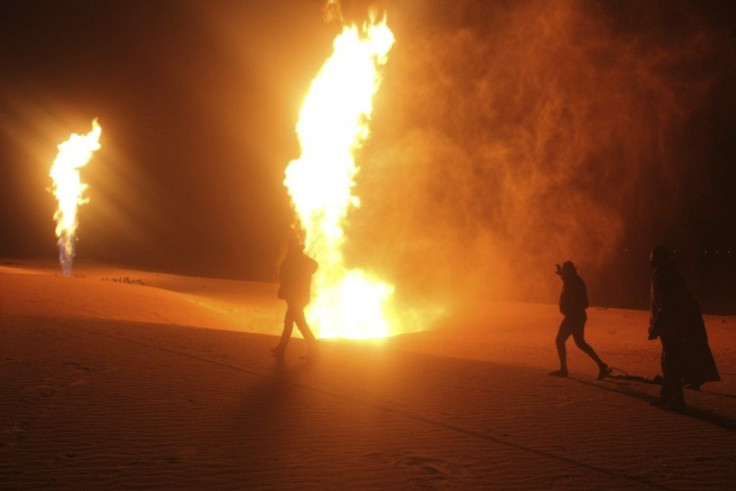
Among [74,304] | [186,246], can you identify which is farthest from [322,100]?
[186,246]

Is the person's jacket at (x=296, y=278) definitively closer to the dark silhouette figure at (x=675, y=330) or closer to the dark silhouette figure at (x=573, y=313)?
the dark silhouette figure at (x=573, y=313)

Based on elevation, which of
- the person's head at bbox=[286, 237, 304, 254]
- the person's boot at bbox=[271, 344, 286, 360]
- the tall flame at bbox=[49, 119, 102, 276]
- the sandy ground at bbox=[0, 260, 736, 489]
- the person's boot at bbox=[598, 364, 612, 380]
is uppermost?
the tall flame at bbox=[49, 119, 102, 276]

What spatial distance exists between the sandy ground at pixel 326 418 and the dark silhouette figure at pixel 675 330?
431mm

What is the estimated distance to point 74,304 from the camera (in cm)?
1631

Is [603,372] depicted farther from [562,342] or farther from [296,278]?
[296,278]

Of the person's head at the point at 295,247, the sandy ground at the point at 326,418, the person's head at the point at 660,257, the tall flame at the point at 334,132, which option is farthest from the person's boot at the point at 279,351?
the tall flame at the point at 334,132

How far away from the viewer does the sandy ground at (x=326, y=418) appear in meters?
5.12

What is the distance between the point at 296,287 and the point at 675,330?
6005 millimetres

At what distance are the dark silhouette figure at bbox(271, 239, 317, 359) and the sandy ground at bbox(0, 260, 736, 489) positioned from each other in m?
0.68

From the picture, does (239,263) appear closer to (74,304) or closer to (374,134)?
(374,134)

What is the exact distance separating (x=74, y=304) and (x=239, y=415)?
37.3ft

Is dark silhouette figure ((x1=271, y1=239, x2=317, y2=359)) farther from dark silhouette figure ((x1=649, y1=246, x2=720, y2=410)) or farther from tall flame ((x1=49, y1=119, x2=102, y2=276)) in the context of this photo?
tall flame ((x1=49, y1=119, x2=102, y2=276))

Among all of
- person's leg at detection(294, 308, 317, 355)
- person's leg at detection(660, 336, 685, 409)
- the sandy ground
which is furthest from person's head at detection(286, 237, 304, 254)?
person's leg at detection(660, 336, 685, 409)

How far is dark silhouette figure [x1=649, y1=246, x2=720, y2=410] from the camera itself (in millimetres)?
7859
